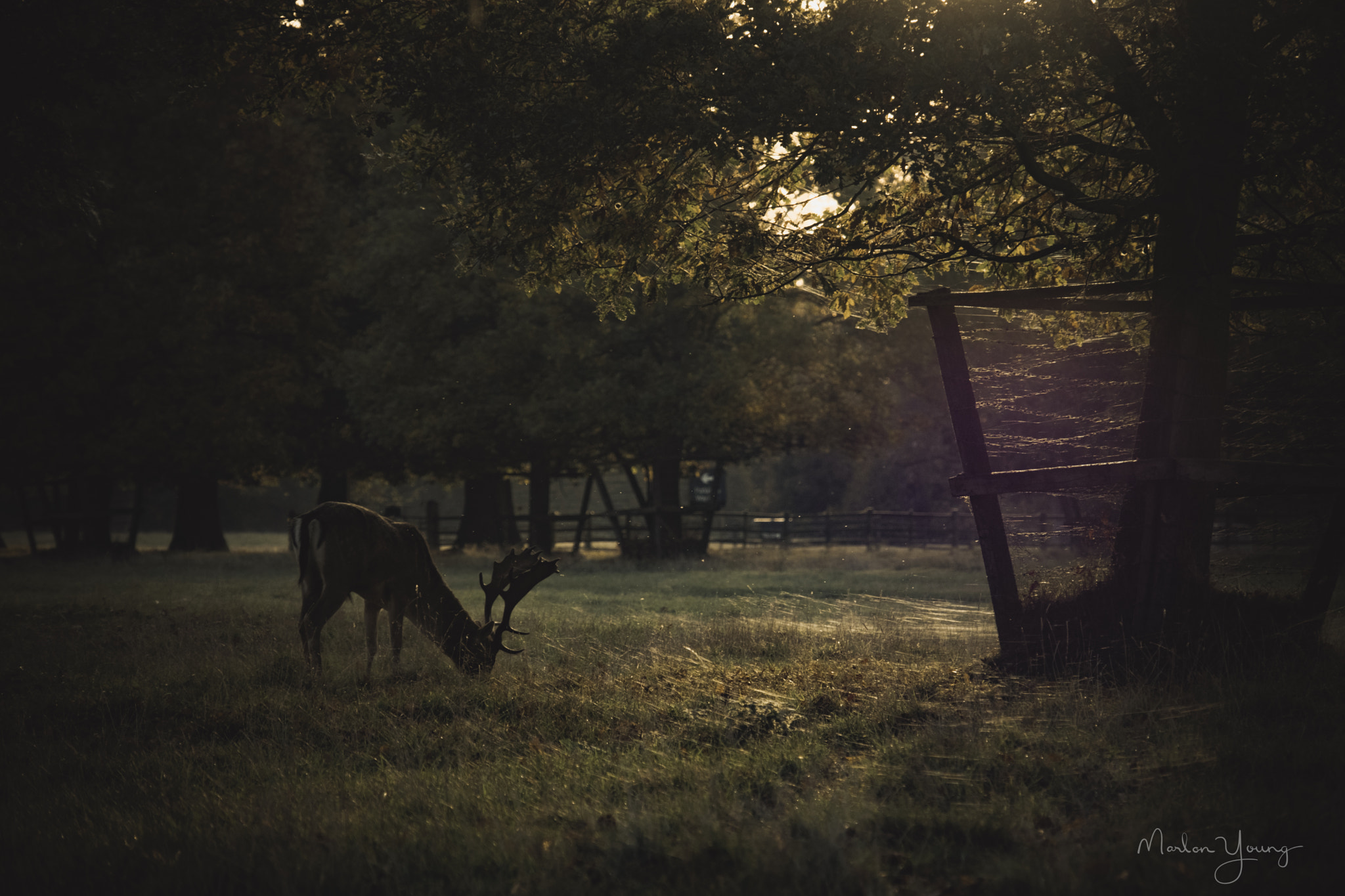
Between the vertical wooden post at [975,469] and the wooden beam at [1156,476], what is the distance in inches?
8.7

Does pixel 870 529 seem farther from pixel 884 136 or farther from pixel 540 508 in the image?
pixel 884 136

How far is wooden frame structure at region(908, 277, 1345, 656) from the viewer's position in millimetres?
7820

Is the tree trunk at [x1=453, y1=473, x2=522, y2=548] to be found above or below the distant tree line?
below

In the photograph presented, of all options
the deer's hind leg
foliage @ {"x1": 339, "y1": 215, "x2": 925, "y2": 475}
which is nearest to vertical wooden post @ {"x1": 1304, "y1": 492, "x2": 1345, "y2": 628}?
the deer's hind leg

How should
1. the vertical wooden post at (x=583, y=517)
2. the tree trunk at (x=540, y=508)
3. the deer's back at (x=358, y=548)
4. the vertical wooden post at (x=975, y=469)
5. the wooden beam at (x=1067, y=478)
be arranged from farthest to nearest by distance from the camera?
the tree trunk at (x=540, y=508) < the vertical wooden post at (x=583, y=517) < the deer's back at (x=358, y=548) < the vertical wooden post at (x=975, y=469) < the wooden beam at (x=1067, y=478)

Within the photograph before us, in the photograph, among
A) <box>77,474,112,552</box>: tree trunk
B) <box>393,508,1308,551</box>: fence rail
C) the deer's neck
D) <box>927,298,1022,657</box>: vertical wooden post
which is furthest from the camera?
<box>77,474,112,552</box>: tree trunk

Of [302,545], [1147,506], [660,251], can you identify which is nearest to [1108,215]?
[1147,506]

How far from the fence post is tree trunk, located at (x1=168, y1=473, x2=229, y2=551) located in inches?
250

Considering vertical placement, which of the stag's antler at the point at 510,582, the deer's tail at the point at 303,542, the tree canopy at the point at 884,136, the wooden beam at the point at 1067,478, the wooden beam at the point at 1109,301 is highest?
the tree canopy at the point at 884,136

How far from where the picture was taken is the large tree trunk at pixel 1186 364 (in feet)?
25.6

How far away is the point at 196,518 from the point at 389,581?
81.9ft

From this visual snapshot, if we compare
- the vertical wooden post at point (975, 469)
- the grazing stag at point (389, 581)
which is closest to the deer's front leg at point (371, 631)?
the grazing stag at point (389, 581)

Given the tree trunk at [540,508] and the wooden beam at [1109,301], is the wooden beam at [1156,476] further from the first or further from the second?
the tree trunk at [540,508]
